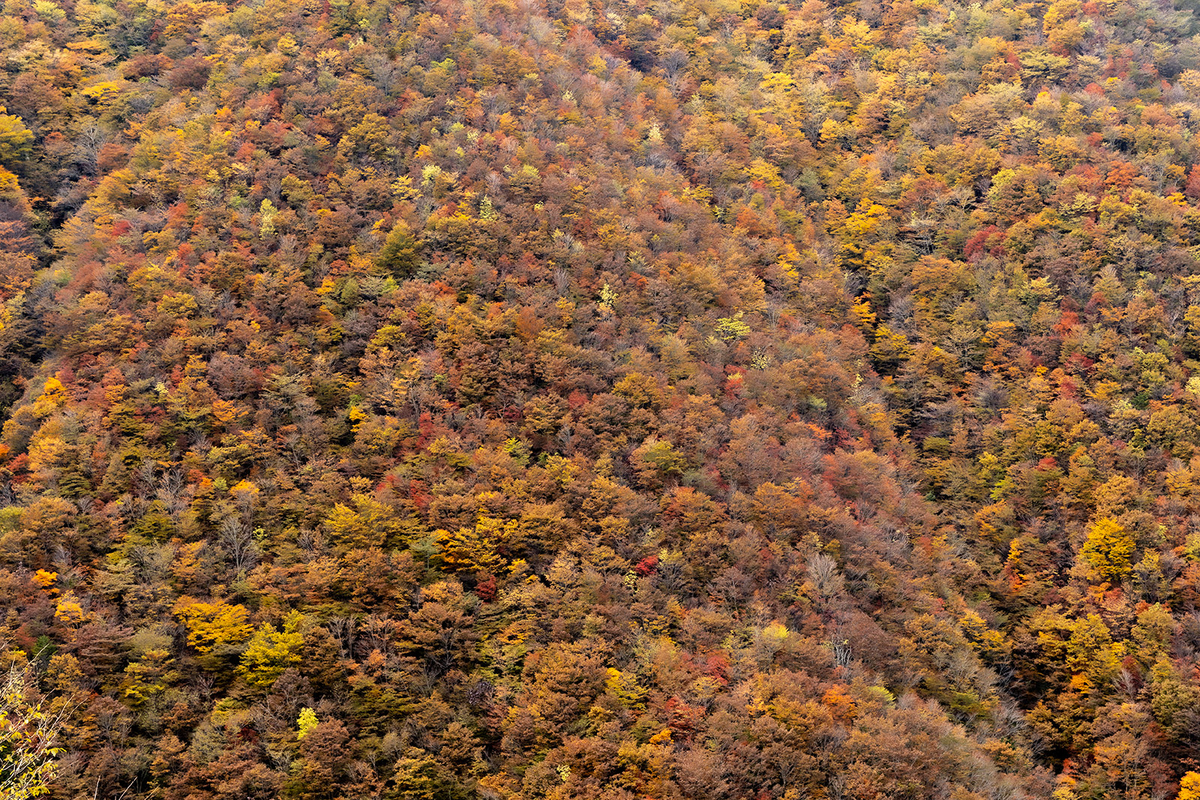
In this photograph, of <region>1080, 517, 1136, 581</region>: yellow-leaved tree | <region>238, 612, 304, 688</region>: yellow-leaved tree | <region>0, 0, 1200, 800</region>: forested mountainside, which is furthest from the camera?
<region>1080, 517, 1136, 581</region>: yellow-leaved tree

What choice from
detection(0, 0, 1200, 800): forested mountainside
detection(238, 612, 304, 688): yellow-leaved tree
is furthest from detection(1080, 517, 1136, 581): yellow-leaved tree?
detection(238, 612, 304, 688): yellow-leaved tree

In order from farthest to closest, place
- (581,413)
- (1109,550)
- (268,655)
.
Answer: (581,413)
(1109,550)
(268,655)

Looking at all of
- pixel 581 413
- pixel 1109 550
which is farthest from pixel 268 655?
pixel 1109 550

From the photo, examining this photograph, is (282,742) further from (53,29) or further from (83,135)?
(53,29)

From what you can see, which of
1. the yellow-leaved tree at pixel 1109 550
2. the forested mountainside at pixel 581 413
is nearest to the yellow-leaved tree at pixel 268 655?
the forested mountainside at pixel 581 413

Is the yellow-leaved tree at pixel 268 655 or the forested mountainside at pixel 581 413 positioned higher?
the forested mountainside at pixel 581 413

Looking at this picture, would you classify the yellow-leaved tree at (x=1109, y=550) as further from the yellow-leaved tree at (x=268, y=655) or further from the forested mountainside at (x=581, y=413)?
the yellow-leaved tree at (x=268, y=655)

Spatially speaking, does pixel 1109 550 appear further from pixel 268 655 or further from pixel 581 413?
pixel 268 655

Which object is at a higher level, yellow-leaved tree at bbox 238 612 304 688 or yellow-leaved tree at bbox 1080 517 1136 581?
yellow-leaved tree at bbox 1080 517 1136 581

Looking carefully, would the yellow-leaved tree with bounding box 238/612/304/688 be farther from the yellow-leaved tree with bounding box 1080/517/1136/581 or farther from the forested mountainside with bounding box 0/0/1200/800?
the yellow-leaved tree with bounding box 1080/517/1136/581
